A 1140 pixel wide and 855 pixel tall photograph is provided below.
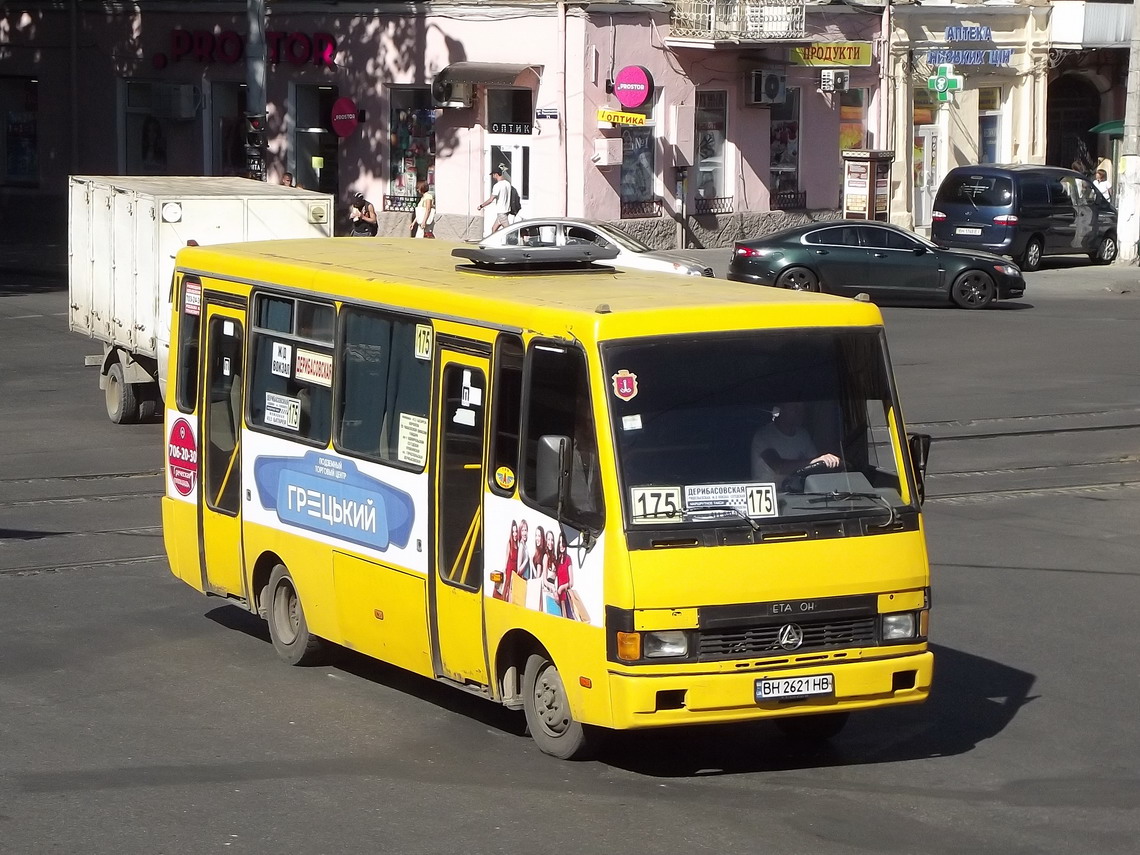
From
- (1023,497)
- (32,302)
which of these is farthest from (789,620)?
(32,302)

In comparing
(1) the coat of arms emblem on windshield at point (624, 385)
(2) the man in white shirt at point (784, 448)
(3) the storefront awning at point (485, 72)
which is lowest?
(2) the man in white shirt at point (784, 448)

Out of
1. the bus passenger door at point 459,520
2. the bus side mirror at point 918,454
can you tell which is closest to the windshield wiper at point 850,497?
the bus side mirror at point 918,454

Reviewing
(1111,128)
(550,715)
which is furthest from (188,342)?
(1111,128)

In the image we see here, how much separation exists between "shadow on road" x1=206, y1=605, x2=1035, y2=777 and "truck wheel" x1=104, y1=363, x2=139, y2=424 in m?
8.90

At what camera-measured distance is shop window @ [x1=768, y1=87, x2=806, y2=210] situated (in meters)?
39.0

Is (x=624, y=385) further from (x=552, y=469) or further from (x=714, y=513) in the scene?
(x=714, y=513)

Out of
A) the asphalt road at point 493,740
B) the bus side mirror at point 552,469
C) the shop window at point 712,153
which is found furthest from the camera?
the shop window at point 712,153

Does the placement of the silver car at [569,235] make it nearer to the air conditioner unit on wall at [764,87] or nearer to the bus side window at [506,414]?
the air conditioner unit on wall at [764,87]

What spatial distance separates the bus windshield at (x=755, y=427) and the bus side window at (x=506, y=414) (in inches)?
25.9

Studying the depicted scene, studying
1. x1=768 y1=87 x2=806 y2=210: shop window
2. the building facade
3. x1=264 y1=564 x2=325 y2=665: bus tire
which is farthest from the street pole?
x1=264 y1=564 x2=325 y2=665: bus tire

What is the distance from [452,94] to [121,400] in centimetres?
1868

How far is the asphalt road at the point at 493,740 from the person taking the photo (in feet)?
24.0

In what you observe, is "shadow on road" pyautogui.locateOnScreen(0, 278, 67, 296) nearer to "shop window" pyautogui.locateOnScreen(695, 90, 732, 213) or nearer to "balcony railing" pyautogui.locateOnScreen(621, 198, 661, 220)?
"balcony railing" pyautogui.locateOnScreen(621, 198, 661, 220)

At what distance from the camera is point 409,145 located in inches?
1480
